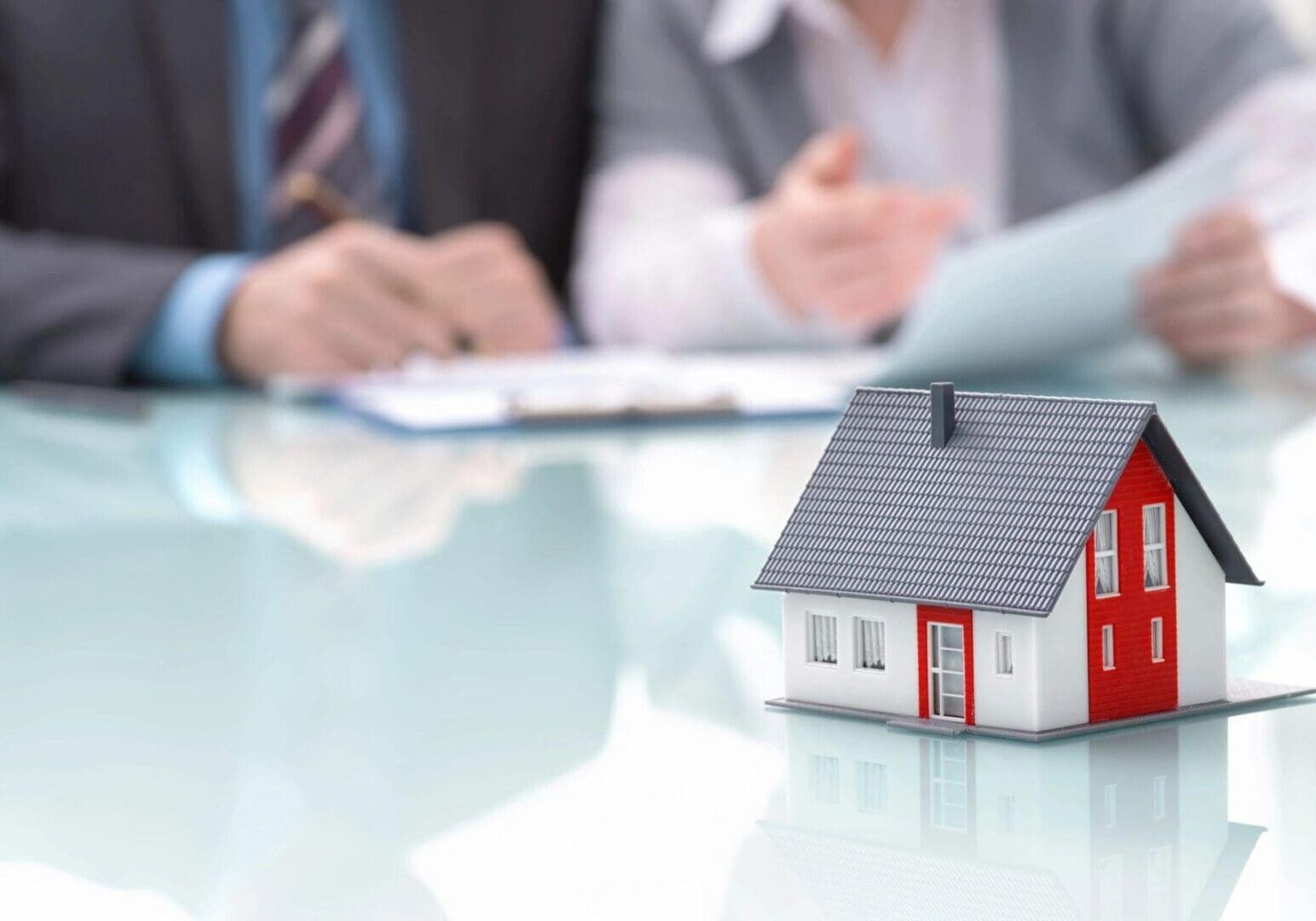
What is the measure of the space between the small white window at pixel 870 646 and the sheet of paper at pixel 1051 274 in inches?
20.0

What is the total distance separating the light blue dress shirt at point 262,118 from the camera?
1148 mm

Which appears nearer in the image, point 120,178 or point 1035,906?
point 1035,906

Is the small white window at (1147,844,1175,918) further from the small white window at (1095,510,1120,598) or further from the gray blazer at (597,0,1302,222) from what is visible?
the gray blazer at (597,0,1302,222)

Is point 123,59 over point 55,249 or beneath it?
over

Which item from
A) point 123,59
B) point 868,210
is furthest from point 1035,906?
point 123,59

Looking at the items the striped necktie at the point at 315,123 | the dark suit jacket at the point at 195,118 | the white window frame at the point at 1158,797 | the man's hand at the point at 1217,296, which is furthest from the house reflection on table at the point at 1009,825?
the striped necktie at the point at 315,123

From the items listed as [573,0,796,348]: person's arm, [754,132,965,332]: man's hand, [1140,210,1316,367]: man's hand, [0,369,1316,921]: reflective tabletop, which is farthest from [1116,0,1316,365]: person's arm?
[0,369,1316,921]: reflective tabletop

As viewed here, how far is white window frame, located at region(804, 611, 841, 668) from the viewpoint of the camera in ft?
1.12

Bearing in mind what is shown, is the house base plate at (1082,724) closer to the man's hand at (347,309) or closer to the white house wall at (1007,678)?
the white house wall at (1007,678)

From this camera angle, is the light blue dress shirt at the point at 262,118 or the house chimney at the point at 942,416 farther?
the light blue dress shirt at the point at 262,118

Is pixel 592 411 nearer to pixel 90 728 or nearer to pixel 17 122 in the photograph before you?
pixel 90 728

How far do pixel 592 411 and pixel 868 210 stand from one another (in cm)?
31

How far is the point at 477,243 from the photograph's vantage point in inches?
48.0

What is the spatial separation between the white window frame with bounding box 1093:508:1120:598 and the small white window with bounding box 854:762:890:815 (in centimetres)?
5
